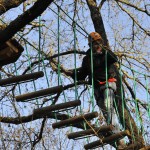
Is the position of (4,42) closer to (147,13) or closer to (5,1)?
(5,1)

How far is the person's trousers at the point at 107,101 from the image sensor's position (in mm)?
7113

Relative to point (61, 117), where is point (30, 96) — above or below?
below

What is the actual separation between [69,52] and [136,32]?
9.58ft

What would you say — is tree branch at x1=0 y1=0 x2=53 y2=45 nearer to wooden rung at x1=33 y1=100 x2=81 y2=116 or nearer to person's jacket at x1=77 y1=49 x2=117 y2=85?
wooden rung at x1=33 y1=100 x2=81 y2=116

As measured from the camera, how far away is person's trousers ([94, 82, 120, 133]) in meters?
7.11

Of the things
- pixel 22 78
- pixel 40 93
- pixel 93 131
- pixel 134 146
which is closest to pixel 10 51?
pixel 22 78

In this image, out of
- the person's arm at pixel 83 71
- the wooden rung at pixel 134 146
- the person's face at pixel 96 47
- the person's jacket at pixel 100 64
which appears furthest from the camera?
the person's arm at pixel 83 71

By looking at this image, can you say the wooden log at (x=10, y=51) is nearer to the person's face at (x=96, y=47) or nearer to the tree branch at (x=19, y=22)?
the tree branch at (x=19, y=22)

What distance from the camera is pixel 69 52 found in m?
9.86

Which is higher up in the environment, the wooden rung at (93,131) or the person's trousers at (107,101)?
→ the person's trousers at (107,101)

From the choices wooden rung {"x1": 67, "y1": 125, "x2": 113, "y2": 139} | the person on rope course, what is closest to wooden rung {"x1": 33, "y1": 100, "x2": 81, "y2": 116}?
wooden rung {"x1": 67, "y1": 125, "x2": 113, "y2": 139}

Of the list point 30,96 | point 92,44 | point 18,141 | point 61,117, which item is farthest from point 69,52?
point 30,96

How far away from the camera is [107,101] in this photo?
7211mm

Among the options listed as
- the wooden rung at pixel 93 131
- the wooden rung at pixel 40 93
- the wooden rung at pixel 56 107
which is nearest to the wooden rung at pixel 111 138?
the wooden rung at pixel 93 131
